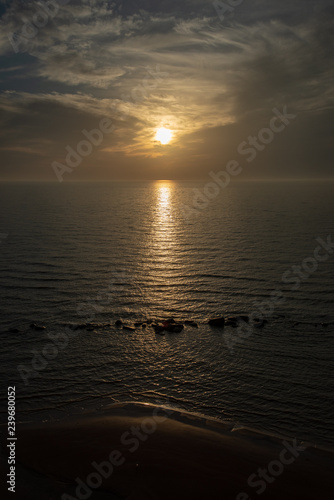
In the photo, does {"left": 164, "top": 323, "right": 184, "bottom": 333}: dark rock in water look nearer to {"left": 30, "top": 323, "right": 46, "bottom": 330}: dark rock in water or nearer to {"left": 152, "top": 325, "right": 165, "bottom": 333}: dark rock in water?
{"left": 152, "top": 325, "right": 165, "bottom": 333}: dark rock in water

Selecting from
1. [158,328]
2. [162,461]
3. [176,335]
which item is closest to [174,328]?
[176,335]

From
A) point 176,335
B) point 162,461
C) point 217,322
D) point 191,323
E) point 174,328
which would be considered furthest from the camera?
point 191,323

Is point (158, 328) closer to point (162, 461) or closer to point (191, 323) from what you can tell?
point (191, 323)

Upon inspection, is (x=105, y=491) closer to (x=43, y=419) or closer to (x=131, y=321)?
(x=43, y=419)

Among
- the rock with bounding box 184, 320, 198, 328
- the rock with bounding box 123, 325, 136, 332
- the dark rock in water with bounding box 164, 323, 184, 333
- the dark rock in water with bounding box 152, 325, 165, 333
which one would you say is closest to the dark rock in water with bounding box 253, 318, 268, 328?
the rock with bounding box 184, 320, 198, 328

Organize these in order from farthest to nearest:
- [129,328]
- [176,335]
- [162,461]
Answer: [129,328] < [176,335] < [162,461]
